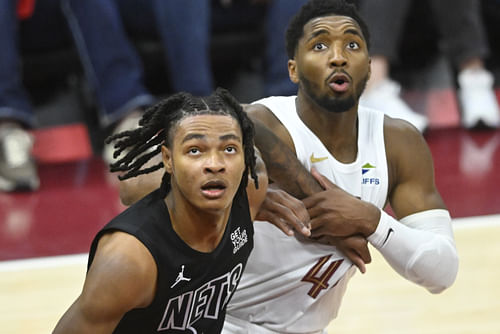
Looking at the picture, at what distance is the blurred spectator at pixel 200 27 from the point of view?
4387 millimetres

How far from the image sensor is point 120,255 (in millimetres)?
1696

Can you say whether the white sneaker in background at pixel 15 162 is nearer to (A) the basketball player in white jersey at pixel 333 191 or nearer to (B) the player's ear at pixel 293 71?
(A) the basketball player in white jersey at pixel 333 191

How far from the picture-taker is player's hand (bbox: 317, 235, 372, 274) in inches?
92.2

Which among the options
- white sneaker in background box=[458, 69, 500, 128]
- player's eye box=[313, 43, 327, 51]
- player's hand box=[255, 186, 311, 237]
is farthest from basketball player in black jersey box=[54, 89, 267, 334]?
white sneaker in background box=[458, 69, 500, 128]

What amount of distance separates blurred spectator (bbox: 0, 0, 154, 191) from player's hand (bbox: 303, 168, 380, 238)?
2171 mm

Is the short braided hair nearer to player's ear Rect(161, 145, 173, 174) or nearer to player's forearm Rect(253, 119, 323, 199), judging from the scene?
player's forearm Rect(253, 119, 323, 199)

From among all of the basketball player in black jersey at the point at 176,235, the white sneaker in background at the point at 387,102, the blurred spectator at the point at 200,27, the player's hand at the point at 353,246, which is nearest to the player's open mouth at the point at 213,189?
the basketball player in black jersey at the point at 176,235

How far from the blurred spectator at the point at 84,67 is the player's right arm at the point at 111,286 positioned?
2516 mm

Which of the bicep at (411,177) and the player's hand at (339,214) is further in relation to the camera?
the bicep at (411,177)

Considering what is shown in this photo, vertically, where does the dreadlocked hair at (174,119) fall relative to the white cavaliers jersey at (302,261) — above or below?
above

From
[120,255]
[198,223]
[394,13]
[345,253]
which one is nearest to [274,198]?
[345,253]

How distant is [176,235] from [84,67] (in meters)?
2.85

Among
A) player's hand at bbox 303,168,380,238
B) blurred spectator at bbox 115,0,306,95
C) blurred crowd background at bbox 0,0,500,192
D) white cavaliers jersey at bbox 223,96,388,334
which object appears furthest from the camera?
blurred spectator at bbox 115,0,306,95

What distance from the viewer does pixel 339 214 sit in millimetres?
2273
